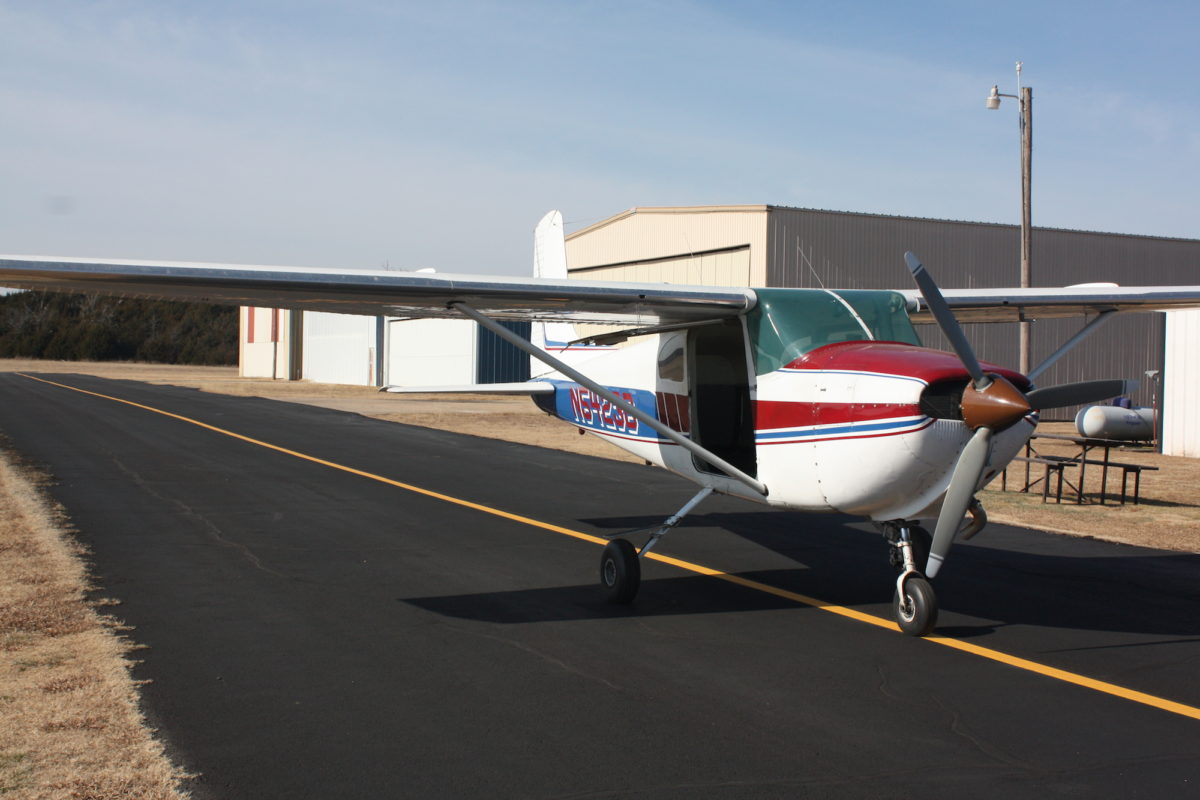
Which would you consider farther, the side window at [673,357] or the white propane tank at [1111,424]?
the white propane tank at [1111,424]

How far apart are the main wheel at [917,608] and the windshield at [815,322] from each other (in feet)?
5.48

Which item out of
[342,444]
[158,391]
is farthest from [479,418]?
[158,391]

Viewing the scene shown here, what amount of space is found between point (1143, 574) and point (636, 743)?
19.3 feet

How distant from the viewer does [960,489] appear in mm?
5449

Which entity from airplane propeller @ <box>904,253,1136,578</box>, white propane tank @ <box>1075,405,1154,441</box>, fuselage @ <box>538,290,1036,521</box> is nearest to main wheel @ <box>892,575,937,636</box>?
airplane propeller @ <box>904,253,1136,578</box>

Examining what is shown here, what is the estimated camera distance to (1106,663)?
18.5 feet

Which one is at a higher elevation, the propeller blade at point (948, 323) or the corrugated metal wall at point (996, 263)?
the corrugated metal wall at point (996, 263)

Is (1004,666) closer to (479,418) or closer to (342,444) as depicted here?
(342,444)

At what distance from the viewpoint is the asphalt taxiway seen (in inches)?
159

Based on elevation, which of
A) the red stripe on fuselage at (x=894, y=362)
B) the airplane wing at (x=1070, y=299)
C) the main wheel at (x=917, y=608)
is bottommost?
the main wheel at (x=917, y=608)

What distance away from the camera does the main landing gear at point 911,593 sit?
235 inches

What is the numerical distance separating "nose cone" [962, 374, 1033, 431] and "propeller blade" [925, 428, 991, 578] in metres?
0.07

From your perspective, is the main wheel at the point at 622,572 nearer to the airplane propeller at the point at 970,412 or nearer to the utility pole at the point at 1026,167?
the airplane propeller at the point at 970,412

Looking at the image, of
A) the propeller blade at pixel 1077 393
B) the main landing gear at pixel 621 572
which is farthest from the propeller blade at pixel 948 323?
the main landing gear at pixel 621 572
